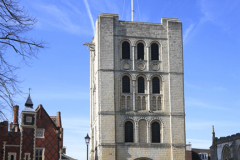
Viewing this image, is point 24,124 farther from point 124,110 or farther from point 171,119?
point 171,119

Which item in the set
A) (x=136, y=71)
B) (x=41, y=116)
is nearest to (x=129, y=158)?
(x=136, y=71)

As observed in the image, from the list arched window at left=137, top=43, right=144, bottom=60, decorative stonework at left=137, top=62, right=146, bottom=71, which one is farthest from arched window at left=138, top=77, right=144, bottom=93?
arched window at left=137, top=43, right=144, bottom=60

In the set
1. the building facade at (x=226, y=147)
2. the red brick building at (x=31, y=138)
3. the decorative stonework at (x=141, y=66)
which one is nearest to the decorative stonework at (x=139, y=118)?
the decorative stonework at (x=141, y=66)

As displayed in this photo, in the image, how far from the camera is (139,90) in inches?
1496

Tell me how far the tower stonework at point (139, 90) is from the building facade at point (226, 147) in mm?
17194

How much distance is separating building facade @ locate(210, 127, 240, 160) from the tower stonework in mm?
17194

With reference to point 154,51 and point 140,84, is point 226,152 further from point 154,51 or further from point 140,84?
point 154,51

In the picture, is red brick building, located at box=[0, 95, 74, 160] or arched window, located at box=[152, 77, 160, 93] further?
arched window, located at box=[152, 77, 160, 93]

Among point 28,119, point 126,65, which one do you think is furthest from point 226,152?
point 28,119

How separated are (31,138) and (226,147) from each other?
29.4 m

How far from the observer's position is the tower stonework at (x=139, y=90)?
36312 mm

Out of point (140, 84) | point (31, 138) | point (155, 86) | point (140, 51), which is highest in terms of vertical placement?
point (140, 51)

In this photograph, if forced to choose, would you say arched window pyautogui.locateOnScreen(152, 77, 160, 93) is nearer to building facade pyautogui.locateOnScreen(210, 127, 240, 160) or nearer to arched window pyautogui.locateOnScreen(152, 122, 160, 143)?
arched window pyautogui.locateOnScreen(152, 122, 160, 143)

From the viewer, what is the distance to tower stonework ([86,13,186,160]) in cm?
3631
